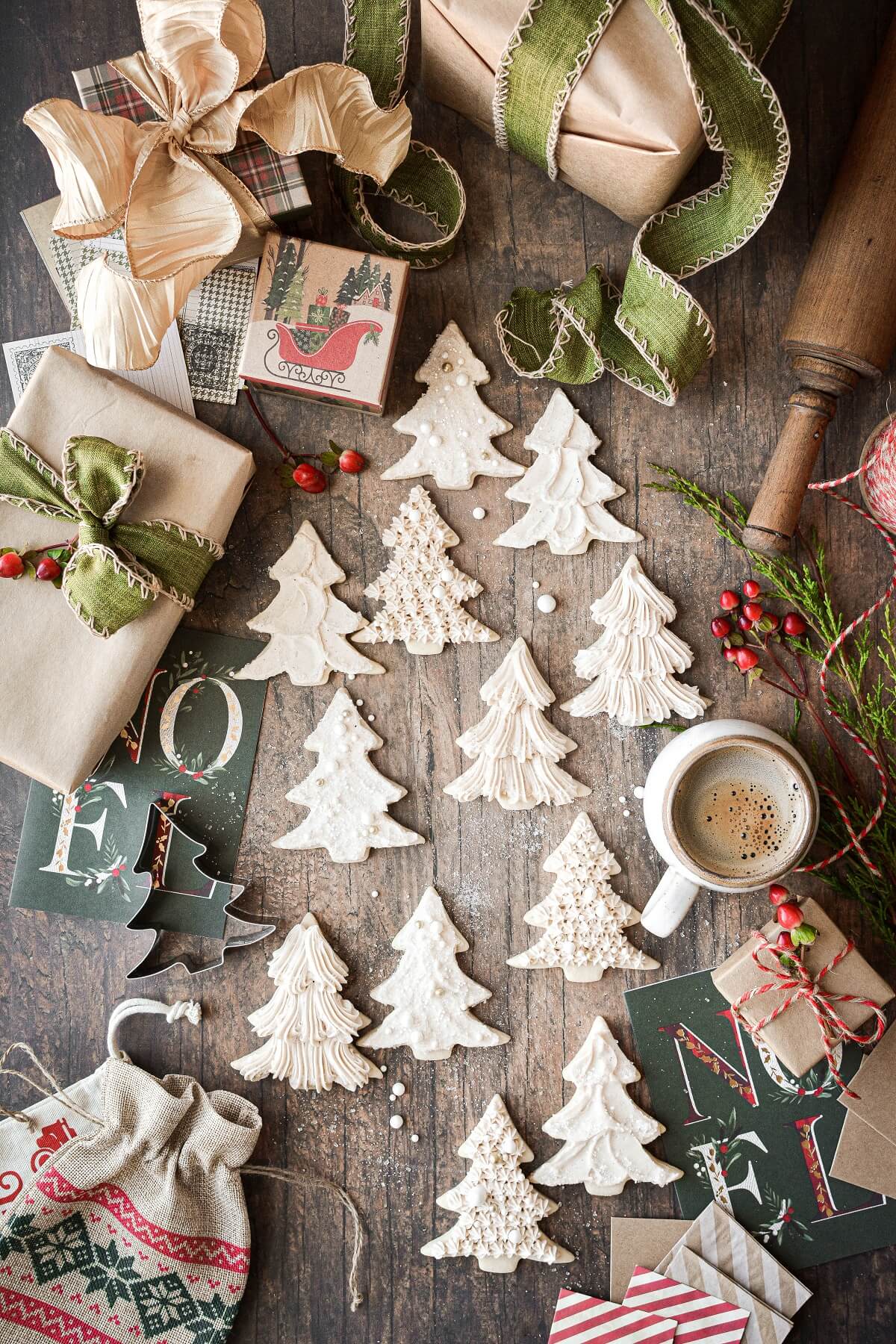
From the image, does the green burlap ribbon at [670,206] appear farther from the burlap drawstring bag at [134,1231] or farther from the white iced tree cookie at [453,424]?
the burlap drawstring bag at [134,1231]

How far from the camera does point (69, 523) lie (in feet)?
3.98

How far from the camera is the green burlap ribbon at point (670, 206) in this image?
105 cm

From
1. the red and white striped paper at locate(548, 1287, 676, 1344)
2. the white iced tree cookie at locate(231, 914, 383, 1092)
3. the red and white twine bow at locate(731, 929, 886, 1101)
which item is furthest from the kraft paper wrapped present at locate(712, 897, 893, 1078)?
the white iced tree cookie at locate(231, 914, 383, 1092)

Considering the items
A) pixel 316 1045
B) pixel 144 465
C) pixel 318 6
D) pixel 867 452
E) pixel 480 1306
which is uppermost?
pixel 318 6

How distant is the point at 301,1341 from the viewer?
1.32 meters

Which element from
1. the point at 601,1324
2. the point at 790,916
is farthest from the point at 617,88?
the point at 601,1324

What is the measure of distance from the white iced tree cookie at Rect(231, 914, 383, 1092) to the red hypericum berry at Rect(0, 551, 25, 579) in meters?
0.66

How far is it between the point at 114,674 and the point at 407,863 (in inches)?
19.8

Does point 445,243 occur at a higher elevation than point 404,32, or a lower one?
lower

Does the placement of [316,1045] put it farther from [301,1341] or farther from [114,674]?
[114,674]

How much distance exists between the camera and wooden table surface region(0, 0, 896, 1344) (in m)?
1.30

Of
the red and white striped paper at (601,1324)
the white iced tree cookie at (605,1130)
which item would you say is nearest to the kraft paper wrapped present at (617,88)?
the white iced tree cookie at (605,1130)

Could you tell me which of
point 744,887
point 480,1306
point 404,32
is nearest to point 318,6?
point 404,32

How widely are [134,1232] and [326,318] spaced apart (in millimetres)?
1332
